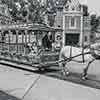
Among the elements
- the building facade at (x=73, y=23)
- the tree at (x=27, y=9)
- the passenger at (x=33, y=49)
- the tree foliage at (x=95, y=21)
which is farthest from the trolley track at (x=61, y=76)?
the tree foliage at (x=95, y=21)

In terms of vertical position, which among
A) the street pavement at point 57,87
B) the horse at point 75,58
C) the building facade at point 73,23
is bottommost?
the street pavement at point 57,87

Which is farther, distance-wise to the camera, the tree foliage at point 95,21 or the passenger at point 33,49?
the tree foliage at point 95,21

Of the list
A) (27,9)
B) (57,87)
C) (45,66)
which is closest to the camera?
(57,87)

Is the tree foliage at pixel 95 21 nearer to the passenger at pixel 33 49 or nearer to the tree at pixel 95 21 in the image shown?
the tree at pixel 95 21

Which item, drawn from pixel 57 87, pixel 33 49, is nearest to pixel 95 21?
pixel 33 49

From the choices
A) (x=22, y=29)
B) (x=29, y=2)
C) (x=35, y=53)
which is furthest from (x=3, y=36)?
(x=29, y=2)

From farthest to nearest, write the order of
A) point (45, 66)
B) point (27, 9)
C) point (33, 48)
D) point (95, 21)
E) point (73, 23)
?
point (95, 21)
point (73, 23)
point (27, 9)
point (33, 48)
point (45, 66)

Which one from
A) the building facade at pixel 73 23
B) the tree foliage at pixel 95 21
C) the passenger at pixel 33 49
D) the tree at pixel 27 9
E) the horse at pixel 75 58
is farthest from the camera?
the tree foliage at pixel 95 21

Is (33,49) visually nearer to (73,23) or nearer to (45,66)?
(45,66)

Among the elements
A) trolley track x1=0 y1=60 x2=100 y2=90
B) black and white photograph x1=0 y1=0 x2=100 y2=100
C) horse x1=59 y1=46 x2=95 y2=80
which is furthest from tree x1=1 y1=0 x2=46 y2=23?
horse x1=59 y1=46 x2=95 y2=80

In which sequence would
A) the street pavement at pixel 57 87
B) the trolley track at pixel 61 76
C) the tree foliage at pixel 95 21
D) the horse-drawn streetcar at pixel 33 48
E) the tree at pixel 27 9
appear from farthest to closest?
the tree foliage at pixel 95 21, the tree at pixel 27 9, the horse-drawn streetcar at pixel 33 48, the trolley track at pixel 61 76, the street pavement at pixel 57 87

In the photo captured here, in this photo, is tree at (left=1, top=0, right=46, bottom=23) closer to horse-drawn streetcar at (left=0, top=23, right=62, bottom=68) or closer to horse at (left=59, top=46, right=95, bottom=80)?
horse-drawn streetcar at (left=0, top=23, right=62, bottom=68)

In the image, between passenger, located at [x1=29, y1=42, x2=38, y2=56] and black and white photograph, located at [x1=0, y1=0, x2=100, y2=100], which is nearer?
black and white photograph, located at [x1=0, y1=0, x2=100, y2=100]

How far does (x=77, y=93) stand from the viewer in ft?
16.9
